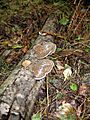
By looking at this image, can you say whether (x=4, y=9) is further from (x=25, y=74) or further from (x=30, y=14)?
(x=25, y=74)

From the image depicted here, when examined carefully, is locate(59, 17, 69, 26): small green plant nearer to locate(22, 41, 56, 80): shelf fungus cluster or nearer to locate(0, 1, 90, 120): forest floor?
locate(0, 1, 90, 120): forest floor

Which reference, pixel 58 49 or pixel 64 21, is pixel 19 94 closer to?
pixel 58 49

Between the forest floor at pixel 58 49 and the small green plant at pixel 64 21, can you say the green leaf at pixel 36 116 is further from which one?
the small green plant at pixel 64 21

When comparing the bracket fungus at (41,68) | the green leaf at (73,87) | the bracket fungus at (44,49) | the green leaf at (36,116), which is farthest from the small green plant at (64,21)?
the green leaf at (36,116)

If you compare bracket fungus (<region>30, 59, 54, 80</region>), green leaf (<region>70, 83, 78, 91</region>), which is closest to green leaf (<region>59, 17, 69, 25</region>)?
bracket fungus (<region>30, 59, 54, 80</region>)

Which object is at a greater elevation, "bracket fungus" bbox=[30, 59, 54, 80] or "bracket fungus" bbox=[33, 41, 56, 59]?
"bracket fungus" bbox=[33, 41, 56, 59]

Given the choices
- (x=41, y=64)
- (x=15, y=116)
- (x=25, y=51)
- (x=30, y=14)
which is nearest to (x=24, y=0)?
(x=30, y=14)
